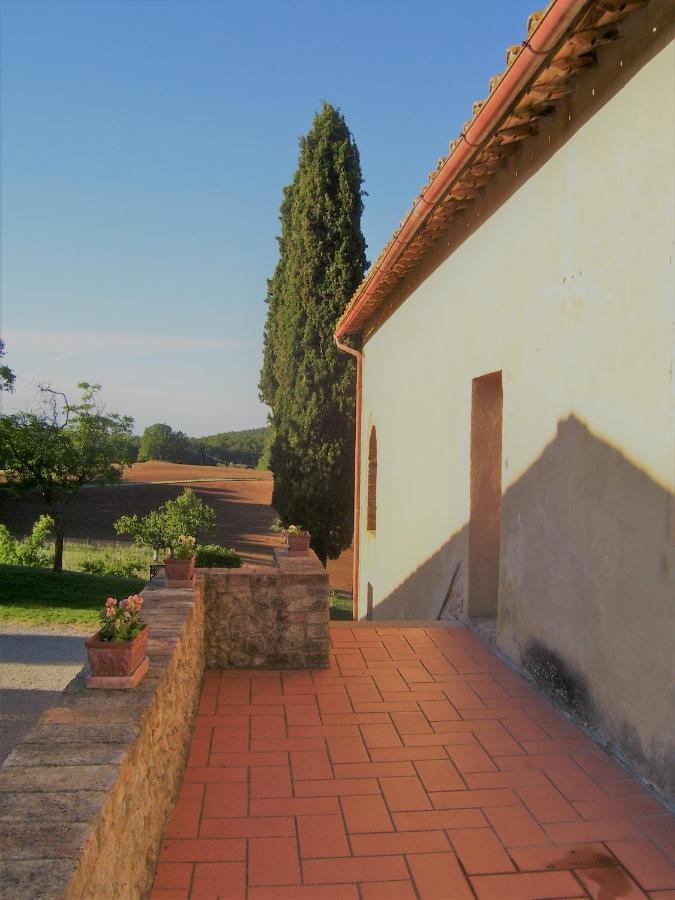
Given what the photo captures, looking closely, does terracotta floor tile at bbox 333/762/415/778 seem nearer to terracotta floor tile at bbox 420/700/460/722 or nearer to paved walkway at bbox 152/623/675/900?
paved walkway at bbox 152/623/675/900

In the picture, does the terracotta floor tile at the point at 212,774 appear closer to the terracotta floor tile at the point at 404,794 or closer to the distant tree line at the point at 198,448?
the terracotta floor tile at the point at 404,794

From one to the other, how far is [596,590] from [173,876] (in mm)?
2703

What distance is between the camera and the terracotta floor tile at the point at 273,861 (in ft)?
9.57

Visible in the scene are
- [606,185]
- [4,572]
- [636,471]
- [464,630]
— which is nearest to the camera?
[636,471]

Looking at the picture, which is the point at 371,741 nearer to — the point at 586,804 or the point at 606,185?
the point at 586,804

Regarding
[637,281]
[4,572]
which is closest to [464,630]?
[637,281]

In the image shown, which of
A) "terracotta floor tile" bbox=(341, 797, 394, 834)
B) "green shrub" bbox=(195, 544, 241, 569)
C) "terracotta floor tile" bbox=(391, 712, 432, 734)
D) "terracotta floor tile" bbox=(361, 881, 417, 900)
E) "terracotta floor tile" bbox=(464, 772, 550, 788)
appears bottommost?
"green shrub" bbox=(195, 544, 241, 569)

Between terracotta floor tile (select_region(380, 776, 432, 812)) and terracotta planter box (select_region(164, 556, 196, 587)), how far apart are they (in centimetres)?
214

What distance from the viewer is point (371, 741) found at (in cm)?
429

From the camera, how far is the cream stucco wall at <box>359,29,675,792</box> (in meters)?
3.57

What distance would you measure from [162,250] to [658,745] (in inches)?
440

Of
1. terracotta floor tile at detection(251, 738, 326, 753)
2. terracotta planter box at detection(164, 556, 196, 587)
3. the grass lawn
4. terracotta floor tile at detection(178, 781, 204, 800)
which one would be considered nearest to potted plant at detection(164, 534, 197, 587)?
terracotta planter box at detection(164, 556, 196, 587)

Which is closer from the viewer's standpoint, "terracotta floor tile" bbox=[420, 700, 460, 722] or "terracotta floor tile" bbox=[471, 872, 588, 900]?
"terracotta floor tile" bbox=[471, 872, 588, 900]

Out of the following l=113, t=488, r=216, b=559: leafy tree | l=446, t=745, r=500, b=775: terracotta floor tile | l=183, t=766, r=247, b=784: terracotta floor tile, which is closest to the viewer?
l=183, t=766, r=247, b=784: terracotta floor tile
